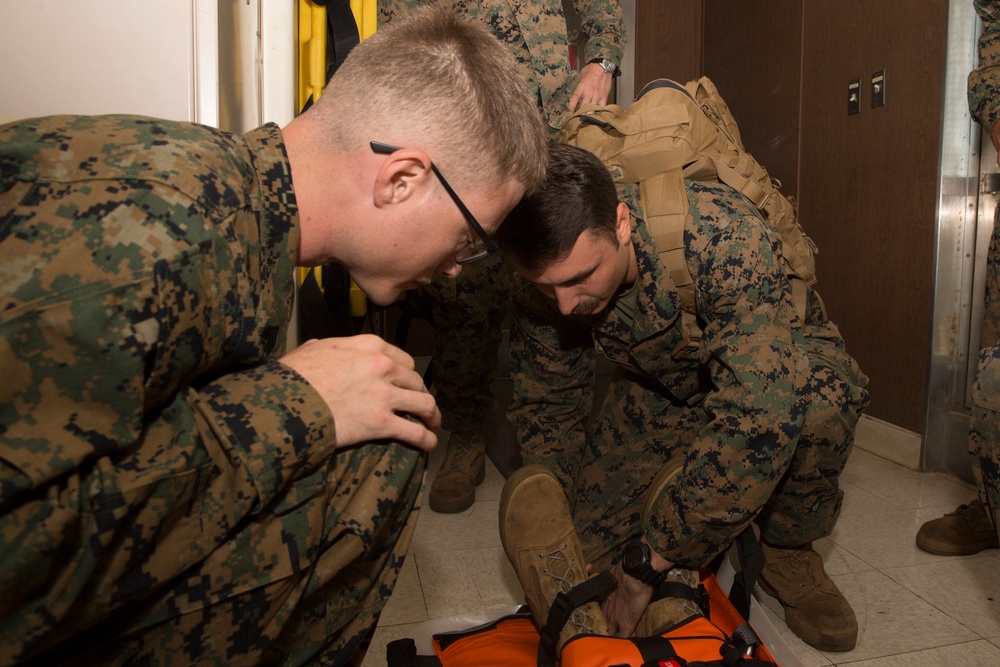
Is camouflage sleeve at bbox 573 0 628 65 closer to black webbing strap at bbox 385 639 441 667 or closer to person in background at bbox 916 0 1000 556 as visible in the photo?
person in background at bbox 916 0 1000 556

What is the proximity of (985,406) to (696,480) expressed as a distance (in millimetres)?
487

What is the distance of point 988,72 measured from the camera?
211 cm

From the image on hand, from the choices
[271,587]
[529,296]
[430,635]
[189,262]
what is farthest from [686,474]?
[189,262]

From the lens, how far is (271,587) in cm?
76

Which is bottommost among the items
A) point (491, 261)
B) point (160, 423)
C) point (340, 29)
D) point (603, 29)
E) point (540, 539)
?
point (540, 539)

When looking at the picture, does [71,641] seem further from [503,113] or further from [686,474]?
[686,474]

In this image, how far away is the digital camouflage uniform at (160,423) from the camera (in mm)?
569

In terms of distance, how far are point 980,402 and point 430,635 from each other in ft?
3.42

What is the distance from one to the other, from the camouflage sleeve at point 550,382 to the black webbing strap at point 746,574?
66 cm

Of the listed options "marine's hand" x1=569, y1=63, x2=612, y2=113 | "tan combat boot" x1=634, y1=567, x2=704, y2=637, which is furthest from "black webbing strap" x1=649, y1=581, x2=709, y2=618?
"marine's hand" x1=569, y1=63, x2=612, y2=113

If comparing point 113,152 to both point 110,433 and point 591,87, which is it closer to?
point 110,433

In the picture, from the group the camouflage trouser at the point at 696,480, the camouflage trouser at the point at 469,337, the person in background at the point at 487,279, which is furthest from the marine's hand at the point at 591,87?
the camouflage trouser at the point at 696,480

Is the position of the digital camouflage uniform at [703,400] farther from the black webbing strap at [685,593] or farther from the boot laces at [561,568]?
the boot laces at [561,568]

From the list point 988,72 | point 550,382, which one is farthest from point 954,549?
point 988,72
